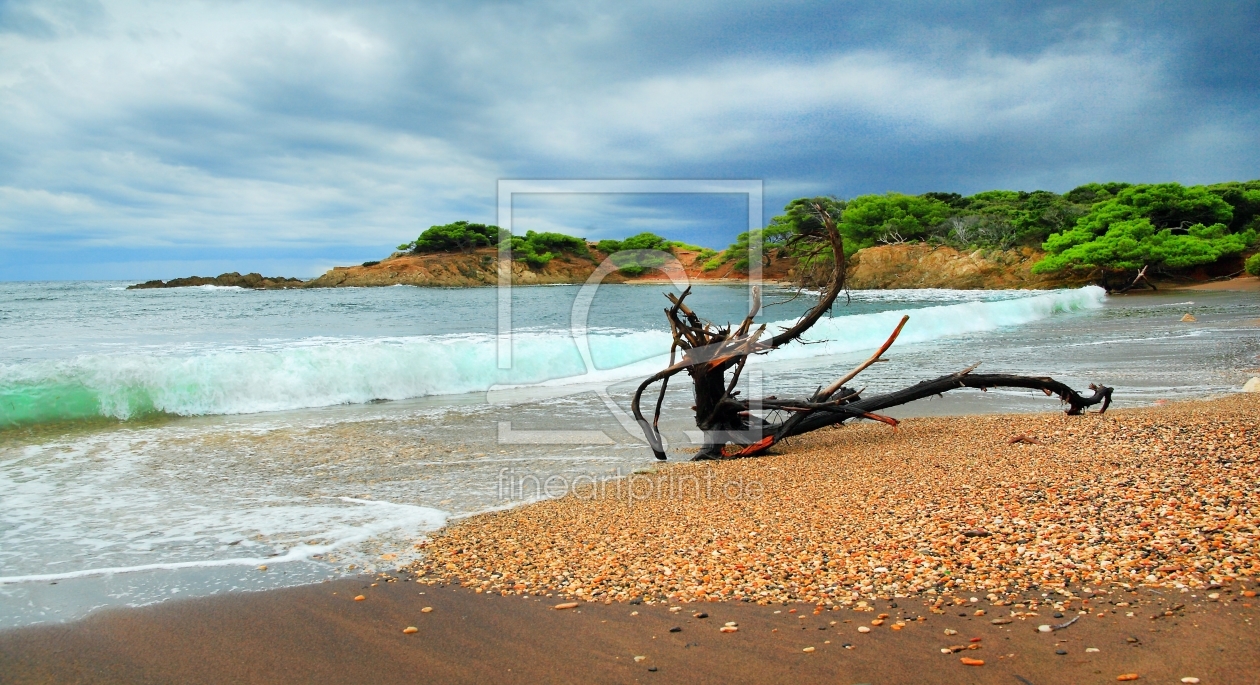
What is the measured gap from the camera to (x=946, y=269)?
4638cm

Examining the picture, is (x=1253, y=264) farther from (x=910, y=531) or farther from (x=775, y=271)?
(x=910, y=531)

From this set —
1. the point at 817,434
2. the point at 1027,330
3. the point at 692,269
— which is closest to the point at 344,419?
the point at 817,434

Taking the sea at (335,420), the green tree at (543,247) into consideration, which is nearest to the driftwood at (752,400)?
the sea at (335,420)

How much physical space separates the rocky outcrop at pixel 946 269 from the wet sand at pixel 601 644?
Result: 3946 centimetres

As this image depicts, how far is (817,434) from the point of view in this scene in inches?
278

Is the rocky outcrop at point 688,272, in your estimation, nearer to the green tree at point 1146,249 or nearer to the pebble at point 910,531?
the green tree at point 1146,249

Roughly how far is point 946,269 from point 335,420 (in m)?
44.5

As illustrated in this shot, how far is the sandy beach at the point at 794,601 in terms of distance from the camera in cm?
242

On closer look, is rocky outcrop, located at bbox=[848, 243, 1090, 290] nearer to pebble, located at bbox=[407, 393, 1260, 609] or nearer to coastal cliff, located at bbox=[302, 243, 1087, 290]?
coastal cliff, located at bbox=[302, 243, 1087, 290]

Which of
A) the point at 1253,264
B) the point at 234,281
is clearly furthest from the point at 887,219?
the point at 234,281

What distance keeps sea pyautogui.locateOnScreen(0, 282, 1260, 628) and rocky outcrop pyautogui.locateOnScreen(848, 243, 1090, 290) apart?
932 inches

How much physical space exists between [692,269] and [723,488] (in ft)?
148

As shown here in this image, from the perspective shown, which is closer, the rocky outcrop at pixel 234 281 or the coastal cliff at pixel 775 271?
the coastal cliff at pixel 775 271

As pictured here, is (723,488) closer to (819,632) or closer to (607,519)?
(607,519)
